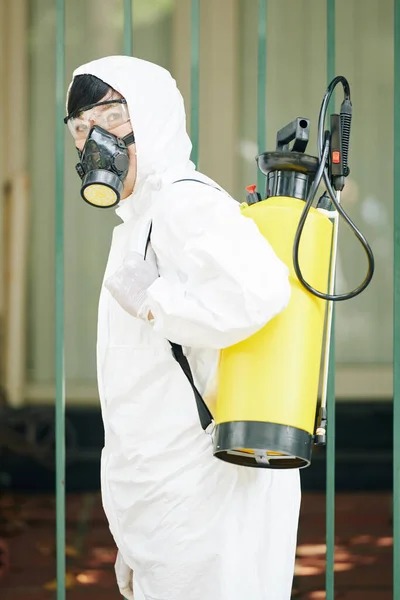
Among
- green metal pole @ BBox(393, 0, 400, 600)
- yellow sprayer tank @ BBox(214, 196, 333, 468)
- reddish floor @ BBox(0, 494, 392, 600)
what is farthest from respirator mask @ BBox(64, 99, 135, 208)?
reddish floor @ BBox(0, 494, 392, 600)

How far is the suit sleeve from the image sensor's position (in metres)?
1.15

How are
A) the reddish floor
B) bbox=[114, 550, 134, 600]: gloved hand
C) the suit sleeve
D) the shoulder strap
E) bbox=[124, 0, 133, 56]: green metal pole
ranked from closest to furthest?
the suit sleeve < the shoulder strap < bbox=[114, 550, 134, 600]: gloved hand < bbox=[124, 0, 133, 56]: green metal pole < the reddish floor

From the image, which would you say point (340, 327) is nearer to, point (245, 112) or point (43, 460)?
point (245, 112)

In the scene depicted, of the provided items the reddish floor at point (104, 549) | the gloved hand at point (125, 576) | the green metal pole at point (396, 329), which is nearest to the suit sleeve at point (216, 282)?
the gloved hand at point (125, 576)

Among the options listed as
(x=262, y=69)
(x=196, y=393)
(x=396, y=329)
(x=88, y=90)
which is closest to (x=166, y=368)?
(x=196, y=393)

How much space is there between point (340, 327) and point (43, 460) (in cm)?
224

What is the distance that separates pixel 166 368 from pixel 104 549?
10.4 ft

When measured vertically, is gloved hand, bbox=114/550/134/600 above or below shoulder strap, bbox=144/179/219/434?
below

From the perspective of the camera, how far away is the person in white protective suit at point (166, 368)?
122 centimetres

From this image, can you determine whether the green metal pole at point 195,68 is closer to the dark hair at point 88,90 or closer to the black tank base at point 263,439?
the dark hair at point 88,90

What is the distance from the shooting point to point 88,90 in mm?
1393

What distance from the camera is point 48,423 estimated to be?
557 centimetres

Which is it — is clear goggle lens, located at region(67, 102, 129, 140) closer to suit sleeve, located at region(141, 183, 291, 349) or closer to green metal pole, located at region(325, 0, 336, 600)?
suit sleeve, located at region(141, 183, 291, 349)

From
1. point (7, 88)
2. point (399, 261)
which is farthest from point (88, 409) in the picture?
point (399, 261)
